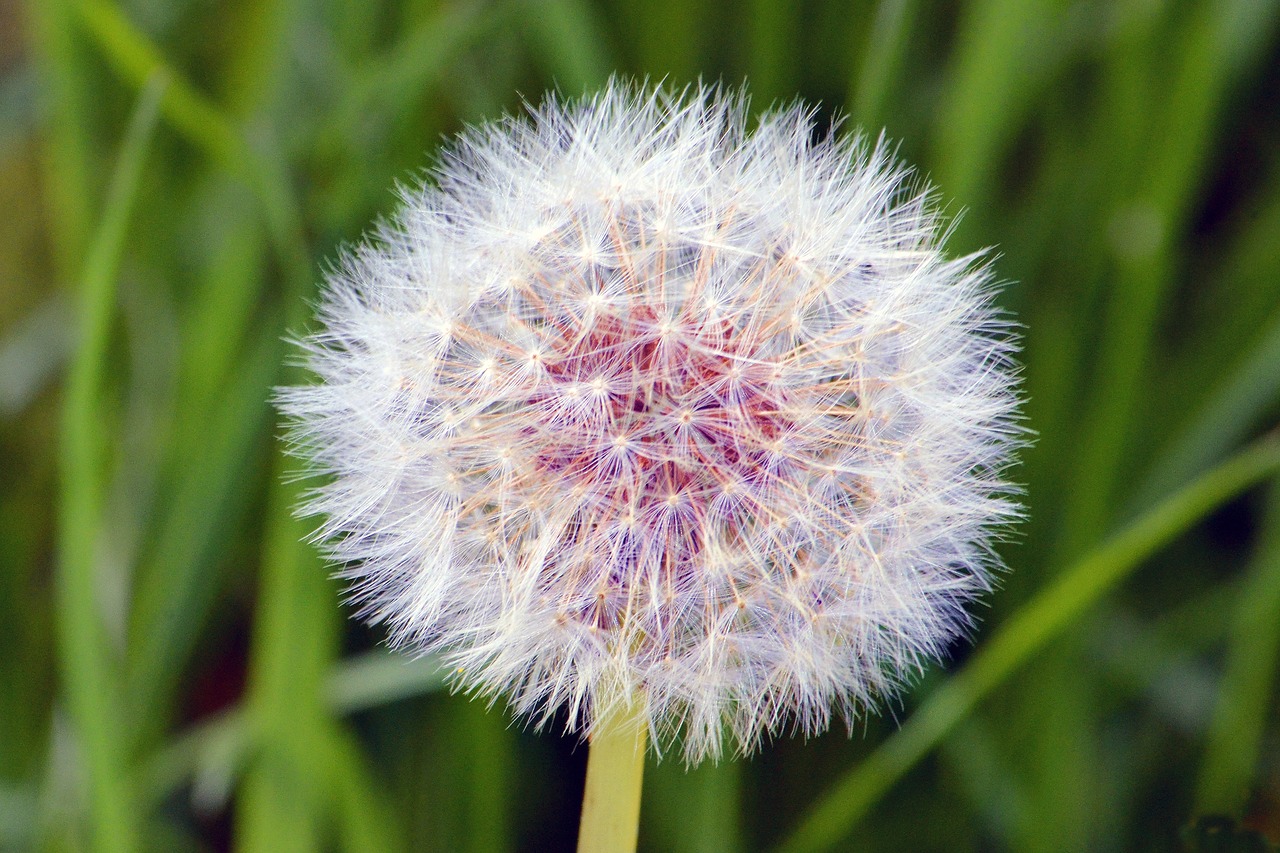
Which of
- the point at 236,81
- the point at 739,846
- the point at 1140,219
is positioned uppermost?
the point at 236,81

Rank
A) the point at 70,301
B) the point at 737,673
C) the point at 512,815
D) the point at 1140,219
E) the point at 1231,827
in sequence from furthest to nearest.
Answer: the point at 70,301, the point at 512,815, the point at 1140,219, the point at 1231,827, the point at 737,673

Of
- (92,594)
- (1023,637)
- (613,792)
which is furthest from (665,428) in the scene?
(92,594)

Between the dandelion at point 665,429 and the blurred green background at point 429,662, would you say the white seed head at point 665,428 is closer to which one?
the dandelion at point 665,429

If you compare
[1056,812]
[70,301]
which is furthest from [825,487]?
[70,301]

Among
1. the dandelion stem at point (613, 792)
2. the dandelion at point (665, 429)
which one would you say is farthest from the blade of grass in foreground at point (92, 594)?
the dandelion stem at point (613, 792)

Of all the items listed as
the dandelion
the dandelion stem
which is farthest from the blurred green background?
the dandelion stem

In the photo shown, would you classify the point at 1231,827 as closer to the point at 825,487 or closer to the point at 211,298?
the point at 825,487

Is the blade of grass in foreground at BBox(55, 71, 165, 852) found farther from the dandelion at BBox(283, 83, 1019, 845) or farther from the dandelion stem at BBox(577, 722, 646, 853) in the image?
the dandelion stem at BBox(577, 722, 646, 853)
